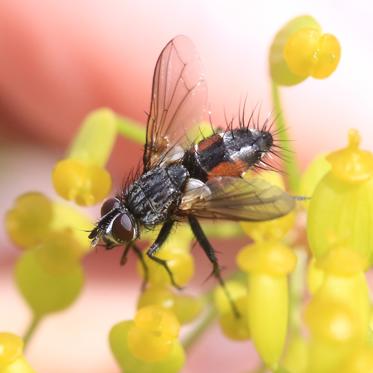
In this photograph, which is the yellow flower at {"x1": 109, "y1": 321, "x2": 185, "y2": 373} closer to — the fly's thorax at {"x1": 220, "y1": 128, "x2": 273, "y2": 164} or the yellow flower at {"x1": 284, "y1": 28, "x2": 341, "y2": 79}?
the fly's thorax at {"x1": 220, "y1": 128, "x2": 273, "y2": 164}

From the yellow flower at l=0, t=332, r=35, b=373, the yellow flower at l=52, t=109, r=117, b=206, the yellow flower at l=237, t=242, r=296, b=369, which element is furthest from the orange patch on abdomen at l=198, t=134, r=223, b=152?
the yellow flower at l=0, t=332, r=35, b=373

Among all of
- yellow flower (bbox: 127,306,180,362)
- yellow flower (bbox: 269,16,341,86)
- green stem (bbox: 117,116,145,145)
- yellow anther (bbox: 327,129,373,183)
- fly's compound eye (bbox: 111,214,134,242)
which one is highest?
yellow flower (bbox: 269,16,341,86)

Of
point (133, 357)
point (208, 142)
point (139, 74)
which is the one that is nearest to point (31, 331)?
point (133, 357)

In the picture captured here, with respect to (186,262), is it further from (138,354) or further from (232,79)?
(232,79)

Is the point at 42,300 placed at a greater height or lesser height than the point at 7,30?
lesser

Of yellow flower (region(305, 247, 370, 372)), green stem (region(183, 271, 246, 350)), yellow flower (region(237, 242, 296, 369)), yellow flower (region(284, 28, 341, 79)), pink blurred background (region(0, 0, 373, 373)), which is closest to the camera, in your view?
yellow flower (region(305, 247, 370, 372))

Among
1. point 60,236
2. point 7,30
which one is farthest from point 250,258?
point 7,30

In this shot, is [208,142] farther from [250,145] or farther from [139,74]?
[139,74]
